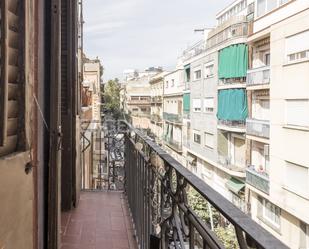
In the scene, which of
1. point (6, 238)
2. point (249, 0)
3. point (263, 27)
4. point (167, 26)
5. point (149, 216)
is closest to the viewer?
point (6, 238)

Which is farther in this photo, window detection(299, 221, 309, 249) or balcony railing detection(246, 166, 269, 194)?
balcony railing detection(246, 166, 269, 194)

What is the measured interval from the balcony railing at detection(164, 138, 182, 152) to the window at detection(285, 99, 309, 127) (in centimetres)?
1252

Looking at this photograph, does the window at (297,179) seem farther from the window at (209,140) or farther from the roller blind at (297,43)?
the window at (209,140)

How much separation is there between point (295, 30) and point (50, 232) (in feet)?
33.3

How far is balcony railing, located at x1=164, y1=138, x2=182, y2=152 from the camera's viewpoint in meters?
23.6

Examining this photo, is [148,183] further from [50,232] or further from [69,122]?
[69,122]

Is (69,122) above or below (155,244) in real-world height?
above

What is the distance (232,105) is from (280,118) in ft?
13.1

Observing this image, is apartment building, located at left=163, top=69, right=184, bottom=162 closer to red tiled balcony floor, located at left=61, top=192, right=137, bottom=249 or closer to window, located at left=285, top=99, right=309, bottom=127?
window, located at left=285, top=99, right=309, bottom=127

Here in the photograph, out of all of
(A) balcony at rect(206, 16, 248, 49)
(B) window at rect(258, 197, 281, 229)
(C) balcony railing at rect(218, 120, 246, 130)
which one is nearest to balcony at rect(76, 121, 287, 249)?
(B) window at rect(258, 197, 281, 229)

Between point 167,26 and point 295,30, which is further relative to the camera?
point 167,26

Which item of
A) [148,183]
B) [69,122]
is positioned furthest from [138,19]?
[148,183]

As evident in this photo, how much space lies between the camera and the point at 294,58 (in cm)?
1070

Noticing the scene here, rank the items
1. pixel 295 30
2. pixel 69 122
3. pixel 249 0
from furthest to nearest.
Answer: pixel 249 0 < pixel 295 30 < pixel 69 122
